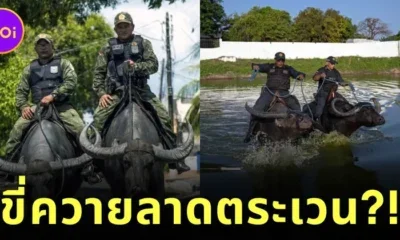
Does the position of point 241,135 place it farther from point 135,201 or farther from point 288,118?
point 135,201

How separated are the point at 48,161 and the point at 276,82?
317cm

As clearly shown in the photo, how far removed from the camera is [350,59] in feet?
26.5

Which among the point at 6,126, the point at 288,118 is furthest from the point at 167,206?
the point at 6,126

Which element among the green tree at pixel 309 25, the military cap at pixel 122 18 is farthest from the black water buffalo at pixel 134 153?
the green tree at pixel 309 25

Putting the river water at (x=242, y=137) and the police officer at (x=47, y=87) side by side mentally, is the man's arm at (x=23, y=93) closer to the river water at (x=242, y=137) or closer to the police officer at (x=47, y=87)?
the police officer at (x=47, y=87)

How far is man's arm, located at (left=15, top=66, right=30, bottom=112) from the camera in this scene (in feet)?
20.8

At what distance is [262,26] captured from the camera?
7344 millimetres

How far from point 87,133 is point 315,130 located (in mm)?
3323

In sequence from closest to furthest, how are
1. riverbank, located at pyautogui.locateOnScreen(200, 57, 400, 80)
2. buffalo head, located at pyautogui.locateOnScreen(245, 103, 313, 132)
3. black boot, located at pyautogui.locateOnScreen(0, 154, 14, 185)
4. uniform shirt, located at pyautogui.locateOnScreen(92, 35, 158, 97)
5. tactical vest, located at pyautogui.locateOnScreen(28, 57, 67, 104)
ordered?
1. uniform shirt, located at pyautogui.locateOnScreen(92, 35, 158, 97)
2. black boot, located at pyautogui.locateOnScreen(0, 154, 14, 185)
3. tactical vest, located at pyautogui.locateOnScreen(28, 57, 67, 104)
4. buffalo head, located at pyautogui.locateOnScreen(245, 103, 313, 132)
5. riverbank, located at pyautogui.locateOnScreen(200, 57, 400, 80)

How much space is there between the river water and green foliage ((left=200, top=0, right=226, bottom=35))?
26.1 inches

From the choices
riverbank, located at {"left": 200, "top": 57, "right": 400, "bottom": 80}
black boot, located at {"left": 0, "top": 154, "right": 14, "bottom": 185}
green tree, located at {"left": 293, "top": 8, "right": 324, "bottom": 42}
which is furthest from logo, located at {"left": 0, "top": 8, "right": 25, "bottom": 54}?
green tree, located at {"left": 293, "top": 8, "right": 324, "bottom": 42}

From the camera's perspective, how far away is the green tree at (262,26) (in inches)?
283

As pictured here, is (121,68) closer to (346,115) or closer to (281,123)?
(281,123)

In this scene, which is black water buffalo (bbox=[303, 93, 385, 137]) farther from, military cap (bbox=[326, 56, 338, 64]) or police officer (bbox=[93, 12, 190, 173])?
police officer (bbox=[93, 12, 190, 173])
